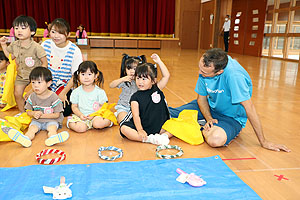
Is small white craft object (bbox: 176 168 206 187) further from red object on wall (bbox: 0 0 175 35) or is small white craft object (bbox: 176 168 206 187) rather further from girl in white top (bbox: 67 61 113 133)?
red object on wall (bbox: 0 0 175 35)

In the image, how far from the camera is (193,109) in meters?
2.36

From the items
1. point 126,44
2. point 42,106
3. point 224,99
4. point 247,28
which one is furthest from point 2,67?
point 126,44

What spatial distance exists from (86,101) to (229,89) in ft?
3.87

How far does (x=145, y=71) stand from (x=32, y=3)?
12211 mm

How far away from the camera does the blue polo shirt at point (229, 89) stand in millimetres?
1785

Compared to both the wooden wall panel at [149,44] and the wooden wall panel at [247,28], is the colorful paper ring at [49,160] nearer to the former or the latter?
the wooden wall panel at [247,28]

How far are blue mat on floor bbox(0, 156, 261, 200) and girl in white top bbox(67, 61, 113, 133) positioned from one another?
26.2 inches

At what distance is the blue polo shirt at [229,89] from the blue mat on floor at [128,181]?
0.50 meters

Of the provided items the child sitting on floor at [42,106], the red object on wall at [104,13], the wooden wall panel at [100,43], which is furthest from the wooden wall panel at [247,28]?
the child sitting on floor at [42,106]

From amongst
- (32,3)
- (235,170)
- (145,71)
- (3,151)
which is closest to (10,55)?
(3,151)

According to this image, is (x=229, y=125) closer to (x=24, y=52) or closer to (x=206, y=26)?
(x=24, y=52)

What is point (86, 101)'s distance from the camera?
227 cm

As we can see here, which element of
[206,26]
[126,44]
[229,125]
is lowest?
[229,125]

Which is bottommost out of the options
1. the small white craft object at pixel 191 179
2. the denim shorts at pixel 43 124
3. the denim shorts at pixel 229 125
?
the small white craft object at pixel 191 179
